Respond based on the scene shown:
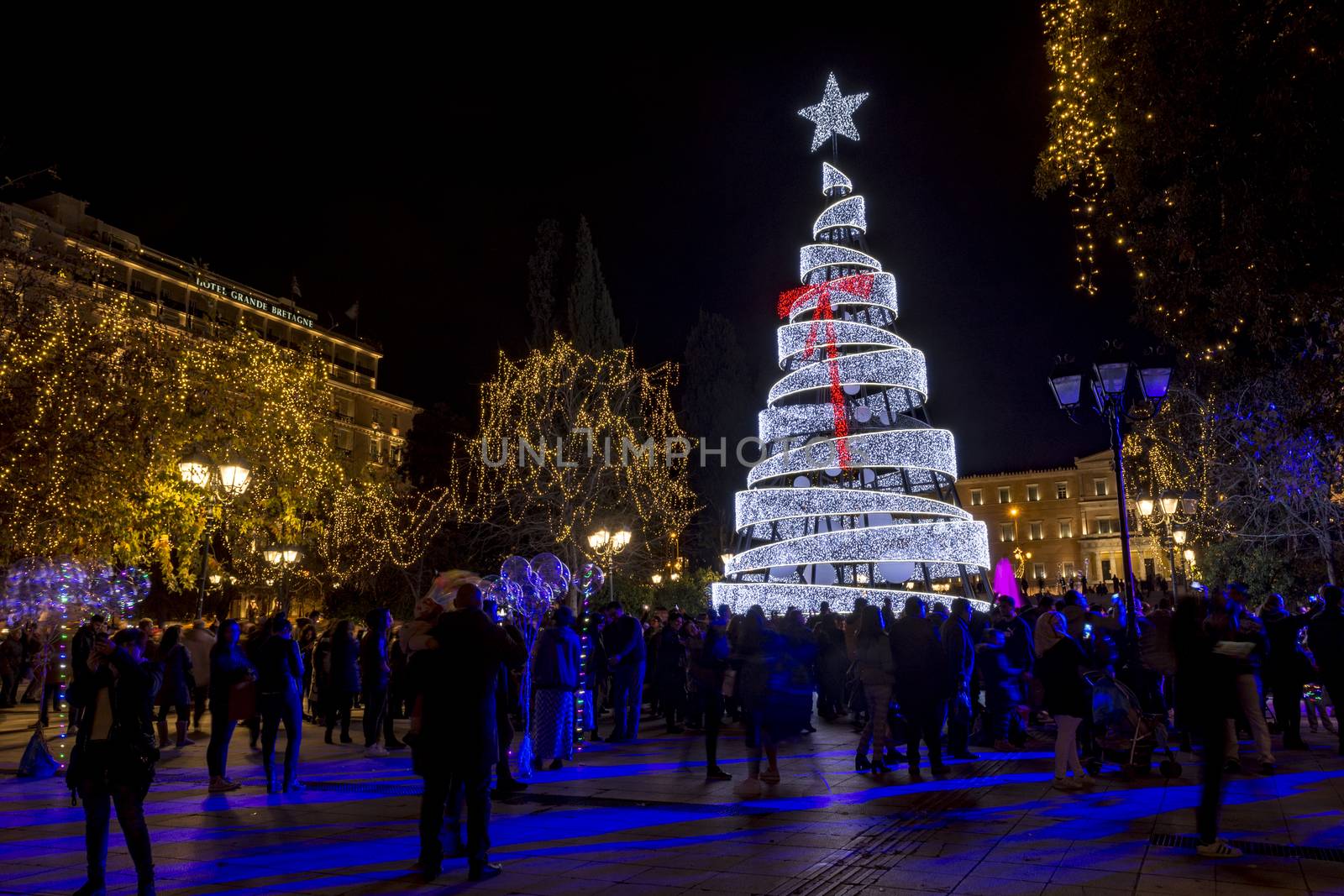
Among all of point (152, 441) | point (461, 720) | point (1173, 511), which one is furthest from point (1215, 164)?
point (152, 441)

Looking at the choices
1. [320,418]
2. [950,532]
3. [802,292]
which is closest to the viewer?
[950,532]

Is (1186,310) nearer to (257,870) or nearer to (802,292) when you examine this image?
(257,870)

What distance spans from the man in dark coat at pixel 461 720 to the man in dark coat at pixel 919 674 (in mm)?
4481

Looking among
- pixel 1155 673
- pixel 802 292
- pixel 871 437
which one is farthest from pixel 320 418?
pixel 1155 673

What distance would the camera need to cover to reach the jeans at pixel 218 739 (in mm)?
9414

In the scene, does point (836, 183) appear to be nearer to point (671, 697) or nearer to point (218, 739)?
point (671, 697)

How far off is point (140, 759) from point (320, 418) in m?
28.5

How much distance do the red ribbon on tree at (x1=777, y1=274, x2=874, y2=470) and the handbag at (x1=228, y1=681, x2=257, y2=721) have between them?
15148mm

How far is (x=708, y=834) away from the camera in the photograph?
277 inches

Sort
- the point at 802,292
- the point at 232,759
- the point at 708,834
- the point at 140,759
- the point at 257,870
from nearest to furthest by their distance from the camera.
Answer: the point at 140,759 → the point at 257,870 → the point at 708,834 → the point at 232,759 → the point at 802,292

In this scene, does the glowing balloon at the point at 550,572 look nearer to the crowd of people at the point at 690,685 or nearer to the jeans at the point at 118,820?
the crowd of people at the point at 690,685

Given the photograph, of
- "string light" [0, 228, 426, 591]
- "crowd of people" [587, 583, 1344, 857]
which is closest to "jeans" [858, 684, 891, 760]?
"crowd of people" [587, 583, 1344, 857]

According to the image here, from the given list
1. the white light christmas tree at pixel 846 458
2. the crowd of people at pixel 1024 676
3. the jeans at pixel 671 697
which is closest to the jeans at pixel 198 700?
the crowd of people at pixel 1024 676

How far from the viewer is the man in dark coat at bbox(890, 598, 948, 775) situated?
9.20 meters
